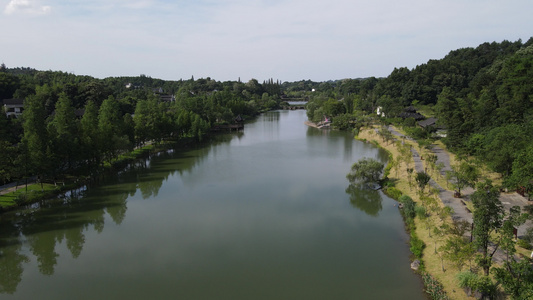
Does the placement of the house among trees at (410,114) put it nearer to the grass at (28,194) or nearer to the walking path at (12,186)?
the grass at (28,194)

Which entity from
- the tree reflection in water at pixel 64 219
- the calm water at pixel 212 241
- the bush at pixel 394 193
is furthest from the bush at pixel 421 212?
the tree reflection in water at pixel 64 219

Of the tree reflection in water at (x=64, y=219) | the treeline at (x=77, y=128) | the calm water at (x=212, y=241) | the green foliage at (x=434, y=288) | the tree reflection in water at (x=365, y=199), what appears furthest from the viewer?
the treeline at (x=77, y=128)

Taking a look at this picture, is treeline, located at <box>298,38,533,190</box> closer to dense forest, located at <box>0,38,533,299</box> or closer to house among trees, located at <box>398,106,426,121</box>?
dense forest, located at <box>0,38,533,299</box>

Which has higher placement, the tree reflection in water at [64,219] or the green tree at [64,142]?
the green tree at [64,142]

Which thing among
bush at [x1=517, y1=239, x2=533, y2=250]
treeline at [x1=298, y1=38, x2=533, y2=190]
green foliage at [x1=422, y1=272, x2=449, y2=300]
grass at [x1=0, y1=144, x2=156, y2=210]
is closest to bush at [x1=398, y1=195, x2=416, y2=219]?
treeline at [x1=298, y1=38, x2=533, y2=190]

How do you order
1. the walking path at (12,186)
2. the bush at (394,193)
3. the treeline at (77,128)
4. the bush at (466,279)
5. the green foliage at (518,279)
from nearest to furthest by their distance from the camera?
the green foliage at (518,279), the bush at (466,279), the treeline at (77,128), the walking path at (12,186), the bush at (394,193)

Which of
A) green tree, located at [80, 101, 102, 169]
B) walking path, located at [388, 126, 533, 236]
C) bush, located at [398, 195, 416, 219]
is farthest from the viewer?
green tree, located at [80, 101, 102, 169]

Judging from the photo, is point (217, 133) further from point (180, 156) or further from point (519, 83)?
point (519, 83)

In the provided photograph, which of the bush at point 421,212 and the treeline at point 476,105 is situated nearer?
the bush at point 421,212

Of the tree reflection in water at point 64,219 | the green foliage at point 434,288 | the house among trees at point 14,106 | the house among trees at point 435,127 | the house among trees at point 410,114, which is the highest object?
the house among trees at point 14,106
